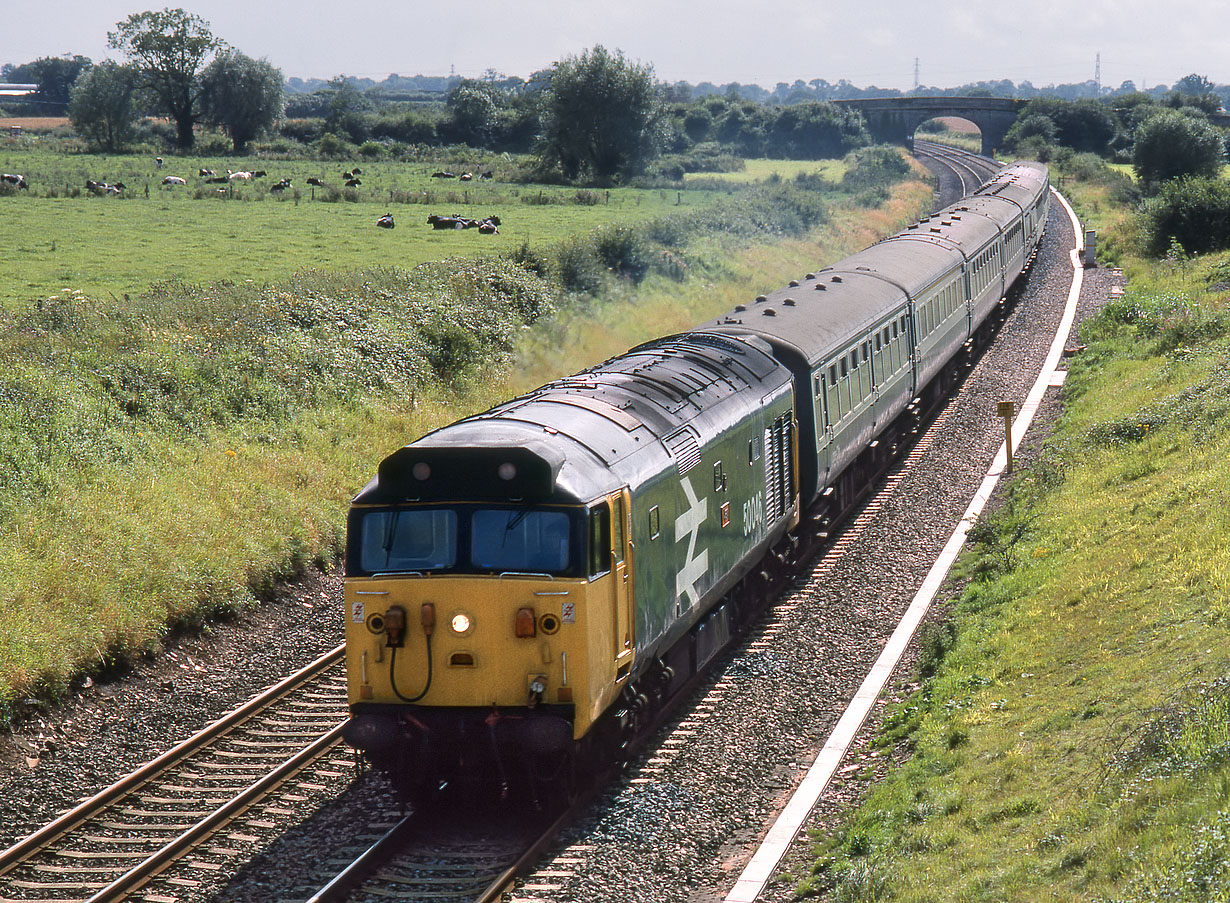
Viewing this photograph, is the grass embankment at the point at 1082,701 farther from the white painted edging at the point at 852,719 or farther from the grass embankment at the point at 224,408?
the grass embankment at the point at 224,408

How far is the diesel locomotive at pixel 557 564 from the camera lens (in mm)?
10492

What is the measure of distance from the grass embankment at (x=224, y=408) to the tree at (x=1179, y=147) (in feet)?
152

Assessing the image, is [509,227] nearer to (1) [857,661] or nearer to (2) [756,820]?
(1) [857,661]

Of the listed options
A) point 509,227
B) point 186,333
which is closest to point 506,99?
point 509,227

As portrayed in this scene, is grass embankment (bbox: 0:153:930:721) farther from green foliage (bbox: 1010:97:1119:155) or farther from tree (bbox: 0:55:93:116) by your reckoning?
tree (bbox: 0:55:93:116)

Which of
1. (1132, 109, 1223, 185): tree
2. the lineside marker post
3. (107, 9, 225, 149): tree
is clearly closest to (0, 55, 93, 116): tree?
(107, 9, 225, 149): tree

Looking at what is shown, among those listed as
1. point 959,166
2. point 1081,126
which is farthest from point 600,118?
point 1081,126

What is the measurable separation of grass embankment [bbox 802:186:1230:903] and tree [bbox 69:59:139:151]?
261ft

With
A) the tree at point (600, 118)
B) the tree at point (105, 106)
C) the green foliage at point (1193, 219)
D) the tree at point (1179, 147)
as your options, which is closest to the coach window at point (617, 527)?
the green foliage at point (1193, 219)

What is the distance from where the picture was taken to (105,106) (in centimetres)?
8544

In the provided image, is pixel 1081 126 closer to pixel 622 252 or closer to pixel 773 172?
pixel 773 172

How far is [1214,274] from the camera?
38250 mm

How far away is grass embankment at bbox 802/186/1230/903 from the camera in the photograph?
8273 millimetres

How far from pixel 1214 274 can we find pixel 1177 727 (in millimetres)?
33078
